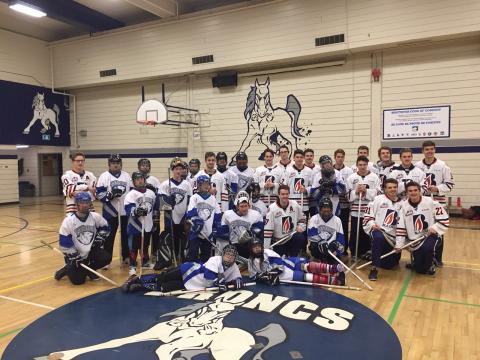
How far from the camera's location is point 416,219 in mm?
5422

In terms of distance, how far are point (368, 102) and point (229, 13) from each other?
5210 millimetres

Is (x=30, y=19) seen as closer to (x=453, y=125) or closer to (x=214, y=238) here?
(x=214, y=238)

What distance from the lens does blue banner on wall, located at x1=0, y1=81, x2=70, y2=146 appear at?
576 inches

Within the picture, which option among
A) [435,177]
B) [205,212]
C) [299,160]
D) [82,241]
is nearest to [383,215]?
[435,177]

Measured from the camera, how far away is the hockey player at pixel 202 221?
222 inches

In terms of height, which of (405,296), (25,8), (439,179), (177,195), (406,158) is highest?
(25,8)

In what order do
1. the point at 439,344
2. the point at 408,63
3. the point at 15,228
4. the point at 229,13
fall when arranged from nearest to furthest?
the point at 439,344, the point at 15,228, the point at 408,63, the point at 229,13

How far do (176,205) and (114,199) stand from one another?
992mm

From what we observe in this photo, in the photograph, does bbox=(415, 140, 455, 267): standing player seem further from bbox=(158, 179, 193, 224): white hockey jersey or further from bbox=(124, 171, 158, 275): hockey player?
bbox=(124, 171, 158, 275): hockey player

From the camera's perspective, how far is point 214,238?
5750 mm

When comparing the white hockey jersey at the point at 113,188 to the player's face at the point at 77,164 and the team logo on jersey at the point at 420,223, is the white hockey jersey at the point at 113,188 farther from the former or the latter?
the team logo on jersey at the point at 420,223

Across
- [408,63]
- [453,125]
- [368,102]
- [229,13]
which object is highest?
[229,13]

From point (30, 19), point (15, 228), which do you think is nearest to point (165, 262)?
point (15, 228)

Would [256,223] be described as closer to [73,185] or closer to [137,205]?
[137,205]
